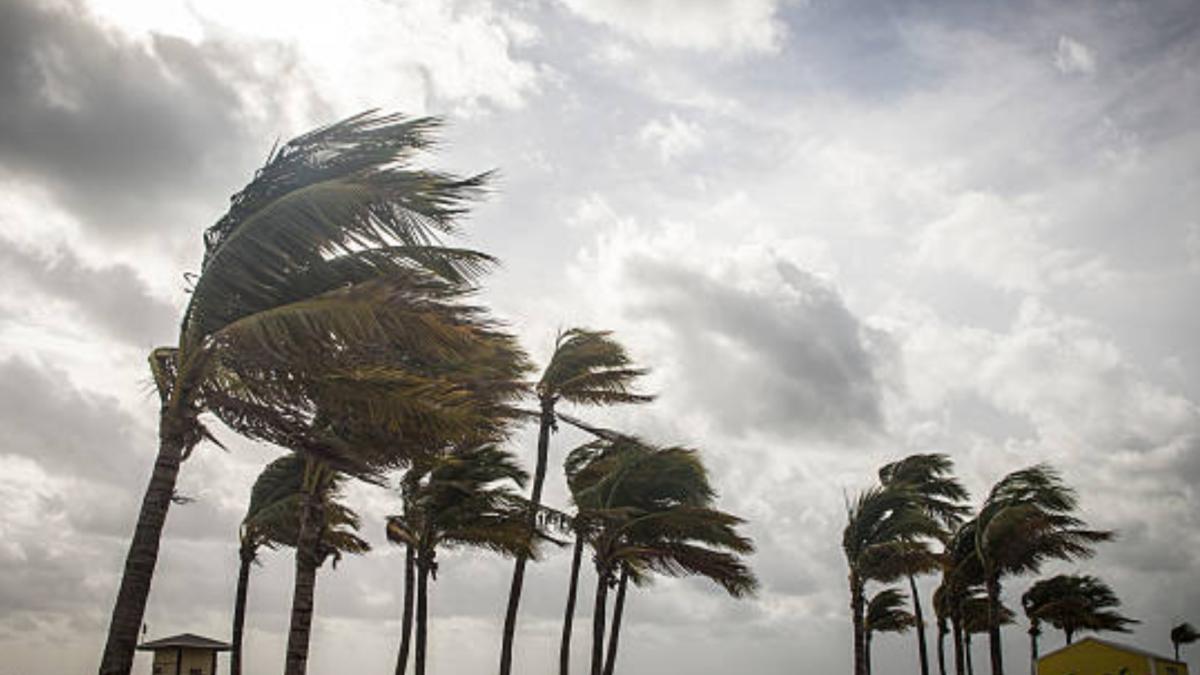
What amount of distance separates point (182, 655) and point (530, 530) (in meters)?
13.1

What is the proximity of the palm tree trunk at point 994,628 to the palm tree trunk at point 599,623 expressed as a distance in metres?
11.7

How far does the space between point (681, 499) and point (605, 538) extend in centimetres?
255

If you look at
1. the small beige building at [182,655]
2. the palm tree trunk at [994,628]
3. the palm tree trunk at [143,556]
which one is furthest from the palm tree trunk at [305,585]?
the palm tree trunk at [994,628]

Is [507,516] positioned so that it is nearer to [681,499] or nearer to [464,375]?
[681,499]

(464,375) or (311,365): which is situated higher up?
(464,375)

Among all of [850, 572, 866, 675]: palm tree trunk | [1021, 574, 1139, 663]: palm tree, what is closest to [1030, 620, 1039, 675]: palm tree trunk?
[1021, 574, 1139, 663]: palm tree

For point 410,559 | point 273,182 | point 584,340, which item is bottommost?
point 410,559

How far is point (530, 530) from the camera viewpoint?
24422mm

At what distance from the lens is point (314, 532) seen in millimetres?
17625

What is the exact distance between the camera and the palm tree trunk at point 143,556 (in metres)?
10.3

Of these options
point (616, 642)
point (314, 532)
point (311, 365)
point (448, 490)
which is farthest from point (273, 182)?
point (616, 642)

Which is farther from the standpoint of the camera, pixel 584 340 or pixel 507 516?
pixel 584 340

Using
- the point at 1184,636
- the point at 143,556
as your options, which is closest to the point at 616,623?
the point at 143,556

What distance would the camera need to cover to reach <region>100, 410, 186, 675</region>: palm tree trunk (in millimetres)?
10344
